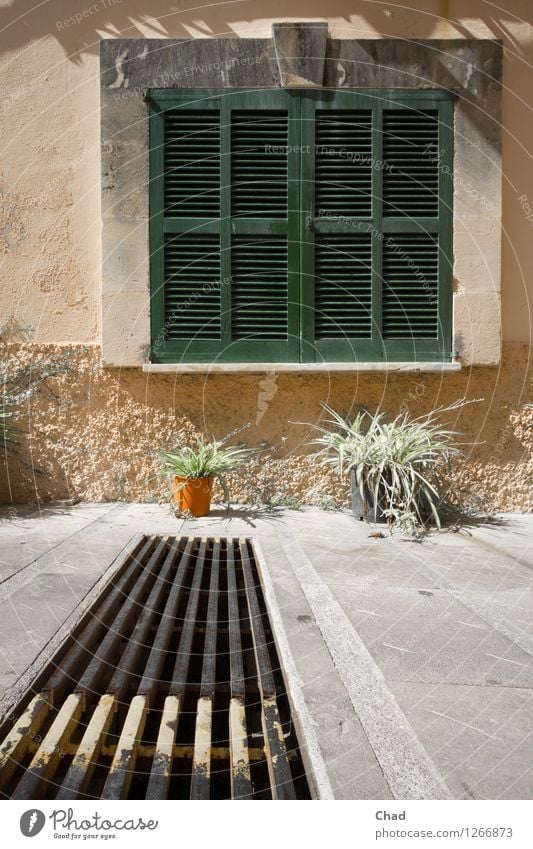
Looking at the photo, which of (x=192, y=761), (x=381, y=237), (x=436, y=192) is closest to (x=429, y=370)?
(x=381, y=237)

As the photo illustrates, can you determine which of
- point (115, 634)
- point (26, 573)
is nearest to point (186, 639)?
point (115, 634)

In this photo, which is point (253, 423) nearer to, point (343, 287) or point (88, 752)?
point (343, 287)

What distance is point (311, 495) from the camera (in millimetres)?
4957

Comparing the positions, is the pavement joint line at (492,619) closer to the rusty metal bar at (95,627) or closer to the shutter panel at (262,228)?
the rusty metal bar at (95,627)

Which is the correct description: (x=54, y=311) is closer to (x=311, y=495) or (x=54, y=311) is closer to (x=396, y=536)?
(x=311, y=495)

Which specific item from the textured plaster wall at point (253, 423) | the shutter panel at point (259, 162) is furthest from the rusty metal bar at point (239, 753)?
the shutter panel at point (259, 162)

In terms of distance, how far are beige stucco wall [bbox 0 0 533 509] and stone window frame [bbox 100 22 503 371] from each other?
172 millimetres

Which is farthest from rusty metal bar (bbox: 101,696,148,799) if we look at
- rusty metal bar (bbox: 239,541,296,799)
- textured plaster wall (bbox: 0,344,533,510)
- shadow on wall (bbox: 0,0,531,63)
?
shadow on wall (bbox: 0,0,531,63)

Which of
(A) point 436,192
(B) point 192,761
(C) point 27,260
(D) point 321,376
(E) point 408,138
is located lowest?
(B) point 192,761

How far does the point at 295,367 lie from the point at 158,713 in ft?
11.2

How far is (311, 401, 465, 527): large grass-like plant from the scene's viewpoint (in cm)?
412
